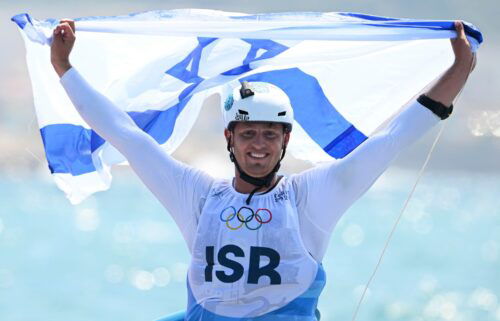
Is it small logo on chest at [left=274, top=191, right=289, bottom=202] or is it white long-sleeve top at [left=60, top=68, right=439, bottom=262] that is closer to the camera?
white long-sleeve top at [left=60, top=68, right=439, bottom=262]

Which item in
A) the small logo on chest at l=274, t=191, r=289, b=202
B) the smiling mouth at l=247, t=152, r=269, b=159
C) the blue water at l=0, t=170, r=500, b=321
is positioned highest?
the smiling mouth at l=247, t=152, r=269, b=159

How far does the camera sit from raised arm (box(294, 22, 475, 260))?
4500 mm

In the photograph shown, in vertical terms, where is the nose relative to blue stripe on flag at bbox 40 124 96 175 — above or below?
above

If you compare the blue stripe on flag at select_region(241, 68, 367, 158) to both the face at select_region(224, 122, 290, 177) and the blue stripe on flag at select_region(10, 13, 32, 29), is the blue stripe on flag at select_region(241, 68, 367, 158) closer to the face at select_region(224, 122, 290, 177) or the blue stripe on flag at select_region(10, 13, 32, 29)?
Answer: the face at select_region(224, 122, 290, 177)

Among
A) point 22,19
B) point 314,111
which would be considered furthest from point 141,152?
point 314,111

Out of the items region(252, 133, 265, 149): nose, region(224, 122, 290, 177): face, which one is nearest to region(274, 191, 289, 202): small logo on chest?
region(224, 122, 290, 177): face

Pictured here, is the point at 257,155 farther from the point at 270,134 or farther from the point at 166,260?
the point at 166,260

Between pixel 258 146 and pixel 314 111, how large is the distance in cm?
108

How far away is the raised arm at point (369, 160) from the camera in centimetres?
450

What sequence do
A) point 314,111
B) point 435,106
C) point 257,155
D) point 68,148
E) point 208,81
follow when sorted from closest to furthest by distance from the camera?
point 435,106
point 257,155
point 68,148
point 208,81
point 314,111

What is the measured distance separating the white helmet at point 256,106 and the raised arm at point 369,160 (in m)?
0.31

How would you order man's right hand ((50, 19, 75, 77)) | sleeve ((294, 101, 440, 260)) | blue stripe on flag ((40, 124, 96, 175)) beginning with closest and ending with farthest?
sleeve ((294, 101, 440, 260)) < man's right hand ((50, 19, 75, 77)) < blue stripe on flag ((40, 124, 96, 175))

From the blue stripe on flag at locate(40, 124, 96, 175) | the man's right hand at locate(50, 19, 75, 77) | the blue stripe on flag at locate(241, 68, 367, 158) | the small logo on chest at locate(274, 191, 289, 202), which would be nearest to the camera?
the small logo on chest at locate(274, 191, 289, 202)

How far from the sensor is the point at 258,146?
15.2 feet
